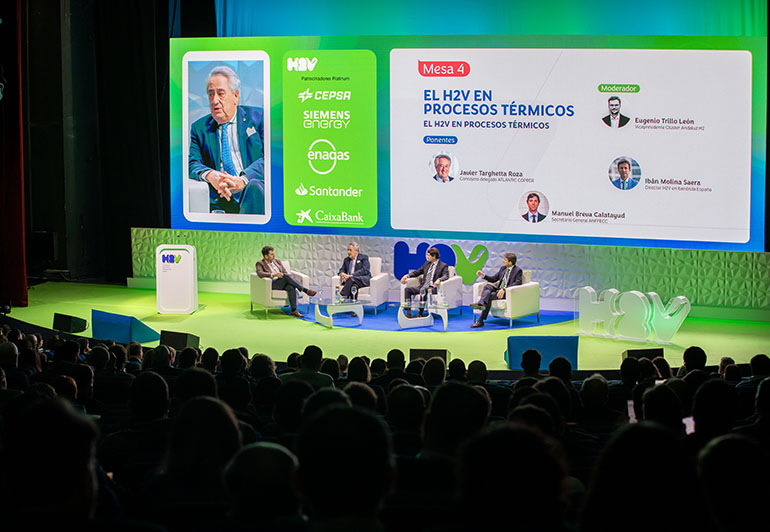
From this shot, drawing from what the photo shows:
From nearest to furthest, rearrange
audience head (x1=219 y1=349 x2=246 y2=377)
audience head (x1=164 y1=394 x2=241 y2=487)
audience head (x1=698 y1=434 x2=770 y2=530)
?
audience head (x1=698 y1=434 x2=770 y2=530)
audience head (x1=164 y1=394 x2=241 y2=487)
audience head (x1=219 y1=349 x2=246 y2=377)

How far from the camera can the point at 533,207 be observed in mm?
10375

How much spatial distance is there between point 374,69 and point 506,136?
1.83 meters

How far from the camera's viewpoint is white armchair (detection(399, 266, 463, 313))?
10.1 m

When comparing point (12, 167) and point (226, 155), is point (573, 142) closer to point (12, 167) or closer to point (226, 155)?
point (226, 155)

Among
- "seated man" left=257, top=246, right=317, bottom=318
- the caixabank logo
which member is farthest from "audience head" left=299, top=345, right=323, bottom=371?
the caixabank logo

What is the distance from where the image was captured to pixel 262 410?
4344 mm

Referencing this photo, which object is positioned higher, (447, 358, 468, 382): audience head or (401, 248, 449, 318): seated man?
(401, 248, 449, 318): seated man

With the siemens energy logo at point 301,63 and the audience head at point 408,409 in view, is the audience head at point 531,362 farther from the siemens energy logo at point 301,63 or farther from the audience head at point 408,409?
the siemens energy logo at point 301,63

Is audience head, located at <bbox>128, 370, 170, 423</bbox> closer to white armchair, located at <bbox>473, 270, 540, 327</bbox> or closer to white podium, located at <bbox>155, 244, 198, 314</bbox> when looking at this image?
white armchair, located at <bbox>473, 270, 540, 327</bbox>

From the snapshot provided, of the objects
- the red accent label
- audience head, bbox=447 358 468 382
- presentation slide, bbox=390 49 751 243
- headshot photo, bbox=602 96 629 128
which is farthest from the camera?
the red accent label

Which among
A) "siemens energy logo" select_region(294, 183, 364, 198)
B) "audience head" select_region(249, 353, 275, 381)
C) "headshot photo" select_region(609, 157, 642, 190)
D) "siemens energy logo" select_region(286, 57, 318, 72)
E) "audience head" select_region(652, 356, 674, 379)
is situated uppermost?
"siemens energy logo" select_region(286, 57, 318, 72)

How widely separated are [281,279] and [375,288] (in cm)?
115

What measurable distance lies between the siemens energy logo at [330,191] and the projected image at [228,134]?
481 mm

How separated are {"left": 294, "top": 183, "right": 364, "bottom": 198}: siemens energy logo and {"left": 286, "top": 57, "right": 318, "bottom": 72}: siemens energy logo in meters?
1.45
